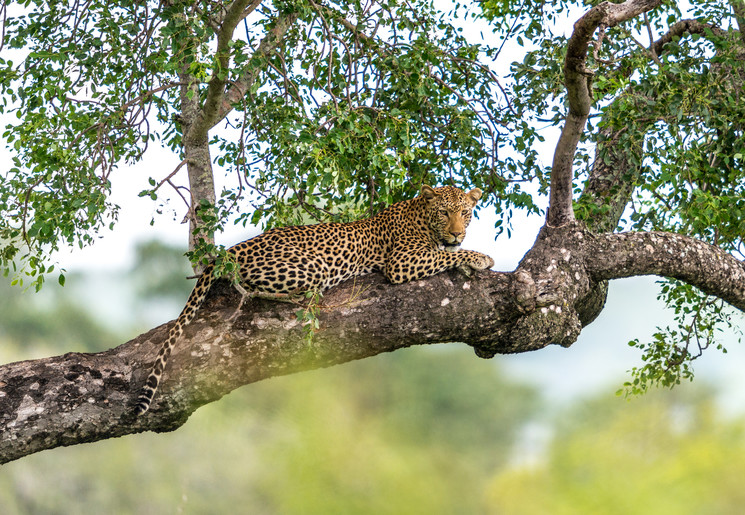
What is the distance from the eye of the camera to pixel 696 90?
7.30m

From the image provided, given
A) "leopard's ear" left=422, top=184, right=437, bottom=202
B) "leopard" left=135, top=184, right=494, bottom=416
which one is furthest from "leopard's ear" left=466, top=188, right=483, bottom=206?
"leopard's ear" left=422, top=184, right=437, bottom=202

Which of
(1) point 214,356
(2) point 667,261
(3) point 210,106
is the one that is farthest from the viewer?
(3) point 210,106

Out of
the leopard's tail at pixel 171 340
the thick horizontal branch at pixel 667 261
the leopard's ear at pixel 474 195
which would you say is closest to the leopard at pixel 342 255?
the leopard's tail at pixel 171 340

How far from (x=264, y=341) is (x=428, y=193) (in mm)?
2269

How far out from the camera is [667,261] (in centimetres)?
686

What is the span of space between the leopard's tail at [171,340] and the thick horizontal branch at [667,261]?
3.15 meters

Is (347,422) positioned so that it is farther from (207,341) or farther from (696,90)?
(696,90)

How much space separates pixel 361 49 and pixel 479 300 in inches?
142

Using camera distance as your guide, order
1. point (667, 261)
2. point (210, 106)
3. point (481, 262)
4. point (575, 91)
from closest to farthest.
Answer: point (575, 91)
point (481, 262)
point (667, 261)
point (210, 106)

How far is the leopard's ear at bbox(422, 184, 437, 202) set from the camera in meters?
6.92

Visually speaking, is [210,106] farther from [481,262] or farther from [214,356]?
[481,262]

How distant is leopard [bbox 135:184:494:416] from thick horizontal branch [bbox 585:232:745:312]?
3.76 feet

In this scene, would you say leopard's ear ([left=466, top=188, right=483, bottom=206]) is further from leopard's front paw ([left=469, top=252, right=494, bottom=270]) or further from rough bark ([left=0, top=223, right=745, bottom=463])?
leopard's front paw ([left=469, top=252, right=494, bottom=270])

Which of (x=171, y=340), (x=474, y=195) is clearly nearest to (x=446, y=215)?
(x=474, y=195)
